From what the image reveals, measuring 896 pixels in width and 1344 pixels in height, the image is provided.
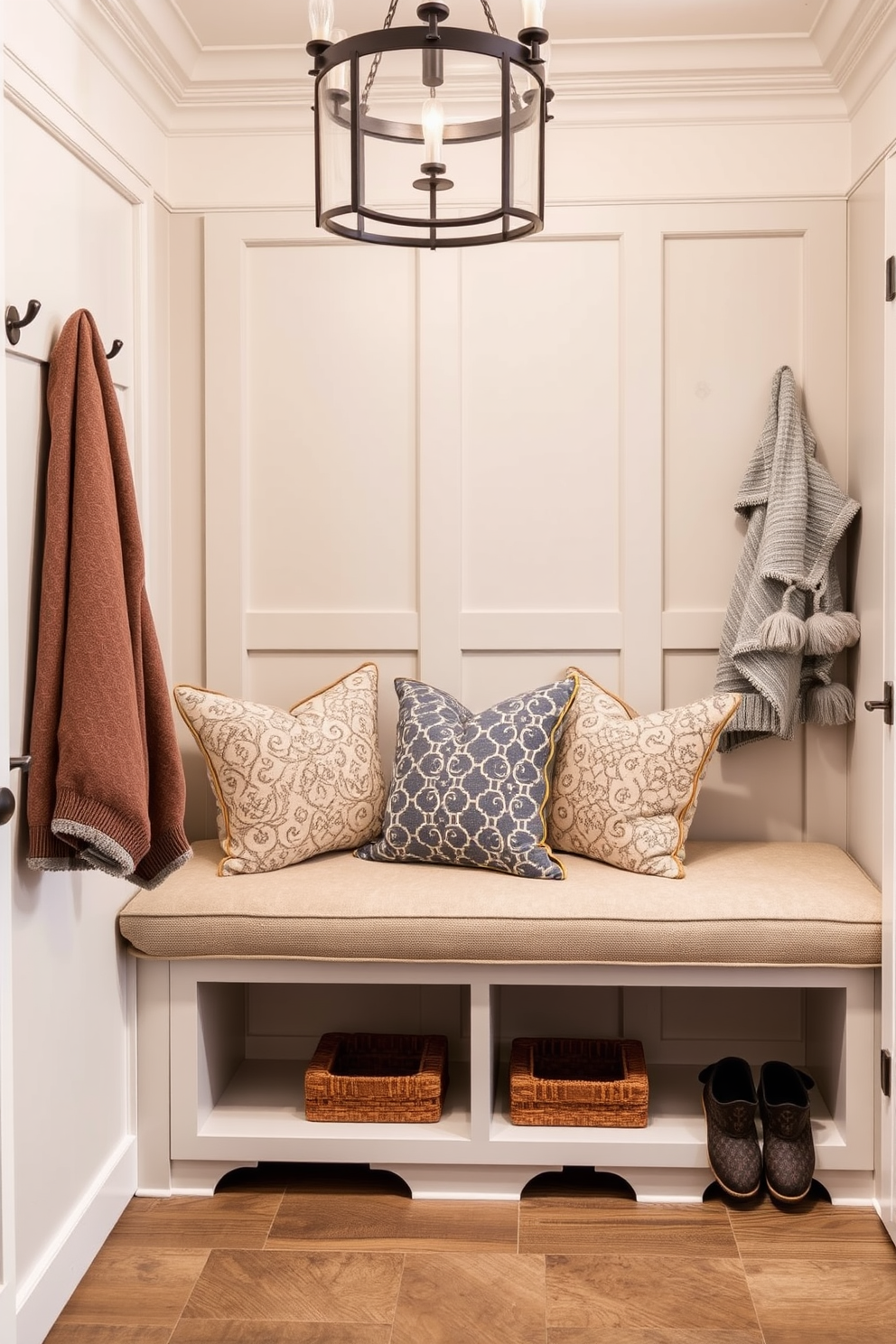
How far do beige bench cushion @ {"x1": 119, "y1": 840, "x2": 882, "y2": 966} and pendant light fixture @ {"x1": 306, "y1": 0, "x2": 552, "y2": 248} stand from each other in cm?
132

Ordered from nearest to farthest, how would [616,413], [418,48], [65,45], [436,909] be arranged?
[418,48], [65,45], [436,909], [616,413]

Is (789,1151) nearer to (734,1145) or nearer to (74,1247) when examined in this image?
(734,1145)

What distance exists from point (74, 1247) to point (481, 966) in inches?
36.1

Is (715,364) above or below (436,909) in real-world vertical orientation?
above

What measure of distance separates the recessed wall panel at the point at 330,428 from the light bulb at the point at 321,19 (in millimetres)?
1326

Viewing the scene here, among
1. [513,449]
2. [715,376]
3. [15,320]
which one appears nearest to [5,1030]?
[15,320]

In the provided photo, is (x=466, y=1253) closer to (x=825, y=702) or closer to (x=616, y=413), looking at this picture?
(x=825, y=702)

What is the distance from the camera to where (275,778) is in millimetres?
2611

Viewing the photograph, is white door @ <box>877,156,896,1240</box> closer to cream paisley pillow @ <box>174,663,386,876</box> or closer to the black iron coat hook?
cream paisley pillow @ <box>174,663,386,876</box>

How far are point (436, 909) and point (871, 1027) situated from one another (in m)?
0.93

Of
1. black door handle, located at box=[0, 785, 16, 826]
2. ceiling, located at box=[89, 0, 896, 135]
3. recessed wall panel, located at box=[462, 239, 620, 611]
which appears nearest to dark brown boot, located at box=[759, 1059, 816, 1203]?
recessed wall panel, located at box=[462, 239, 620, 611]

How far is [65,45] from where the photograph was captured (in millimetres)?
2178

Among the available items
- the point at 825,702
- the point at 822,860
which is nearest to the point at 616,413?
the point at 825,702

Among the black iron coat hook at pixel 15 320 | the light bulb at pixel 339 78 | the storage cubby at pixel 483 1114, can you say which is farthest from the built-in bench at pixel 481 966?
the light bulb at pixel 339 78
